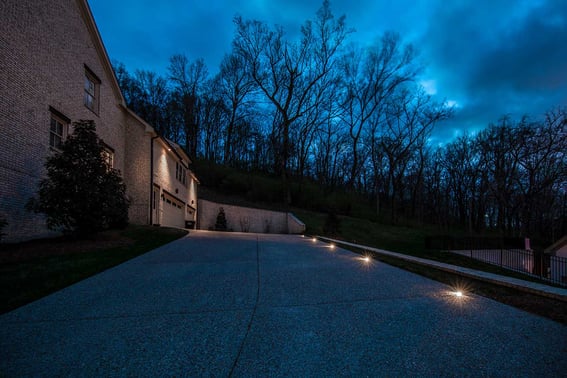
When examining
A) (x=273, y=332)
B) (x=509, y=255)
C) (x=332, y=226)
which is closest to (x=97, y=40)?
(x=273, y=332)

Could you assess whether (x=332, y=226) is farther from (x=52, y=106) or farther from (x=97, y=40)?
(x=97, y=40)

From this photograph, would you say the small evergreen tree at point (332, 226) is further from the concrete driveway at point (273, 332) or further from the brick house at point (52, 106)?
the concrete driveway at point (273, 332)

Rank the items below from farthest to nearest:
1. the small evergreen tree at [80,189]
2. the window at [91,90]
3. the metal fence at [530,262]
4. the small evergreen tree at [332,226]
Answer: the small evergreen tree at [332,226]
the metal fence at [530,262]
the window at [91,90]
the small evergreen tree at [80,189]

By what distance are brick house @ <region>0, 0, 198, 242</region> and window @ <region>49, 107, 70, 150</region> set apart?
1.1 inches

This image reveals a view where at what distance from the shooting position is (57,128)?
9.48 meters

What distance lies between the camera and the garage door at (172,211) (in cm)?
1628

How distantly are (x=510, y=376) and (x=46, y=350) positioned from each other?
3.50 metres

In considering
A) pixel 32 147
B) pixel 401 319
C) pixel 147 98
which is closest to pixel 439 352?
pixel 401 319

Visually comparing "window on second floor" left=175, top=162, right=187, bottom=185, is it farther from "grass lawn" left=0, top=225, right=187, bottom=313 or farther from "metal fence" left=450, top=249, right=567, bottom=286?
"metal fence" left=450, top=249, right=567, bottom=286

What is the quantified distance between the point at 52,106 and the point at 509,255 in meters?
25.6

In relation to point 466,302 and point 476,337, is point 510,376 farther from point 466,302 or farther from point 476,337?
point 466,302

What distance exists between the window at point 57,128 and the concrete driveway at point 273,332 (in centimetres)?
737

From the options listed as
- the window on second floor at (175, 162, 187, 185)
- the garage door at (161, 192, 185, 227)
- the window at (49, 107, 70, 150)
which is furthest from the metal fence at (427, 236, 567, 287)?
the window at (49, 107, 70, 150)

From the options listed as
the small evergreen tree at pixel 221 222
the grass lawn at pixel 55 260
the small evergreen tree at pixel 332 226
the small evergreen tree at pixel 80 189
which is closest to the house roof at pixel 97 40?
the small evergreen tree at pixel 80 189
